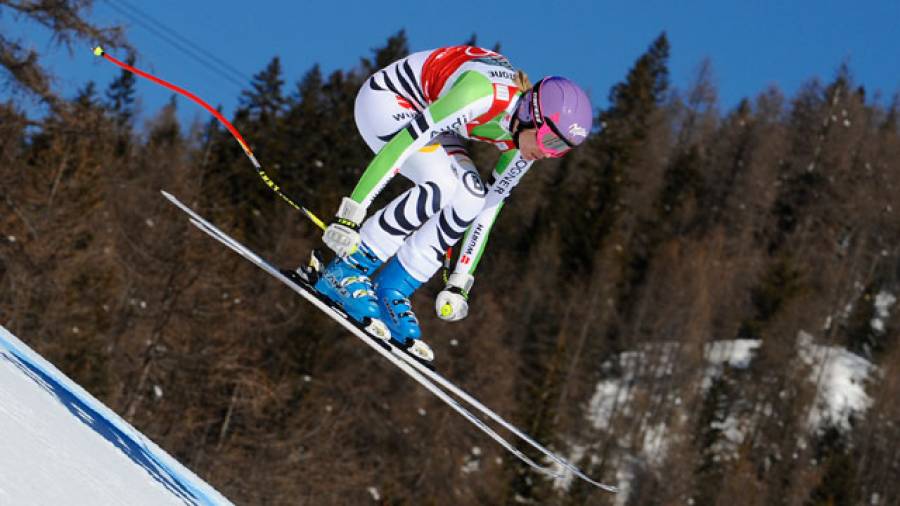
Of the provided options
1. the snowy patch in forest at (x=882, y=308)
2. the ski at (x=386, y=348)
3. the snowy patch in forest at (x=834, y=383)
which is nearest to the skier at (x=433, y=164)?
the ski at (x=386, y=348)

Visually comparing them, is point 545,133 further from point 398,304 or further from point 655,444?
point 655,444

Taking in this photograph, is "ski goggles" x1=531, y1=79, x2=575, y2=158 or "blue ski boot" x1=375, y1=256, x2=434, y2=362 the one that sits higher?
"ski goggles" x1=531, y1=79, x2=575, y2=158

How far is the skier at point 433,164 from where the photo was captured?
5523 mm

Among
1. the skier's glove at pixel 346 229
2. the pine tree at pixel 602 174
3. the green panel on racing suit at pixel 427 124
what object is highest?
the pine tree at pixel 602 174

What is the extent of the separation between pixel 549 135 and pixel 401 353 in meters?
1.44

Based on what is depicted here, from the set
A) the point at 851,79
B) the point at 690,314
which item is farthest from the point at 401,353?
the point at 851,79

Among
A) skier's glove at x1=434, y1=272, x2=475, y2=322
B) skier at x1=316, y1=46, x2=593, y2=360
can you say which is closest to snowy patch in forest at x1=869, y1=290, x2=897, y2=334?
skier's glove at x1=434, y1=272, x2=475, y2=322

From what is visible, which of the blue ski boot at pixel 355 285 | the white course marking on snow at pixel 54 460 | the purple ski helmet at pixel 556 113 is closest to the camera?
the white course marking on snow at pixel 54 460

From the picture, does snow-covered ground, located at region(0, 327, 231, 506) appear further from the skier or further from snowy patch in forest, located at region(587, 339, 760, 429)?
snowy patch in forest, located at region(587, 339, 760, 429)

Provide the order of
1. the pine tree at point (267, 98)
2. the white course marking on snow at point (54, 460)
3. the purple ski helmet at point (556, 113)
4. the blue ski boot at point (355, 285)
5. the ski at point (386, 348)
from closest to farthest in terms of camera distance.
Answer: the white course marking on snow at point (54, 460), the purple ski helmet at point (556, 113), the ski at point (386, 348), the blue ski boot at point (355, 285), the pine tree at point (267, 98)

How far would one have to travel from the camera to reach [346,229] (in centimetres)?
554

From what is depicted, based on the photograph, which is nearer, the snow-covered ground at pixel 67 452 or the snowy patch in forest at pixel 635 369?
the snow-covered ground at pixel 67 452

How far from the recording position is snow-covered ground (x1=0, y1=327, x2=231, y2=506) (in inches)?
109

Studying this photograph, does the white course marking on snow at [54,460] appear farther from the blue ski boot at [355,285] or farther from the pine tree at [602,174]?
the pine tree at [602,174]
